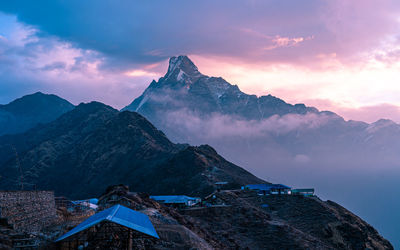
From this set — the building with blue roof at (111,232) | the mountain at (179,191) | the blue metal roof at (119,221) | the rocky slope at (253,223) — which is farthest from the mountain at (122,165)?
the blue metal roof at (119,221)

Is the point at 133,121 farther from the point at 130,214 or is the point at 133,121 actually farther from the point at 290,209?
the point at 130,214

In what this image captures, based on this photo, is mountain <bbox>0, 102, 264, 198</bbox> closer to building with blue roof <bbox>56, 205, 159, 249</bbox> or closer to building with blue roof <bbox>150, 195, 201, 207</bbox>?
building with blue roof <bbox>150, 195, 201, 207</bbox>

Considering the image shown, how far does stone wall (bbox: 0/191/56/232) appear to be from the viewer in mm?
28692

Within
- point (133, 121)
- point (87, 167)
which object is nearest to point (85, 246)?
point (87, 167)

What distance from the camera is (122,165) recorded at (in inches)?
6599

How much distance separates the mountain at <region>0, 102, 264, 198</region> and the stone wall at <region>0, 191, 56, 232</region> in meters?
80.5

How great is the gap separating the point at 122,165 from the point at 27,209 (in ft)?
453

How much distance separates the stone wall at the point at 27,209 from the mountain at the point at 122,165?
264 feet

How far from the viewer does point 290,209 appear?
8831cm

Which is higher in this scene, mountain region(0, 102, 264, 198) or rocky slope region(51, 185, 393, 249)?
mountain region(0, 102, 264, 198)

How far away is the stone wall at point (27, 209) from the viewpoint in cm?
2869

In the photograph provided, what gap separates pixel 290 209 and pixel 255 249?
29.5 metres

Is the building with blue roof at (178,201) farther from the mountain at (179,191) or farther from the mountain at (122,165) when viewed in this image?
the mountain at (122,165)

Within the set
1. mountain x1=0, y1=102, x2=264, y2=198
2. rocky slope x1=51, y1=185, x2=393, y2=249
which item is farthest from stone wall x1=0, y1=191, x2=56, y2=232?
mountain x1=0, y1=102, x2=264, y2=198
